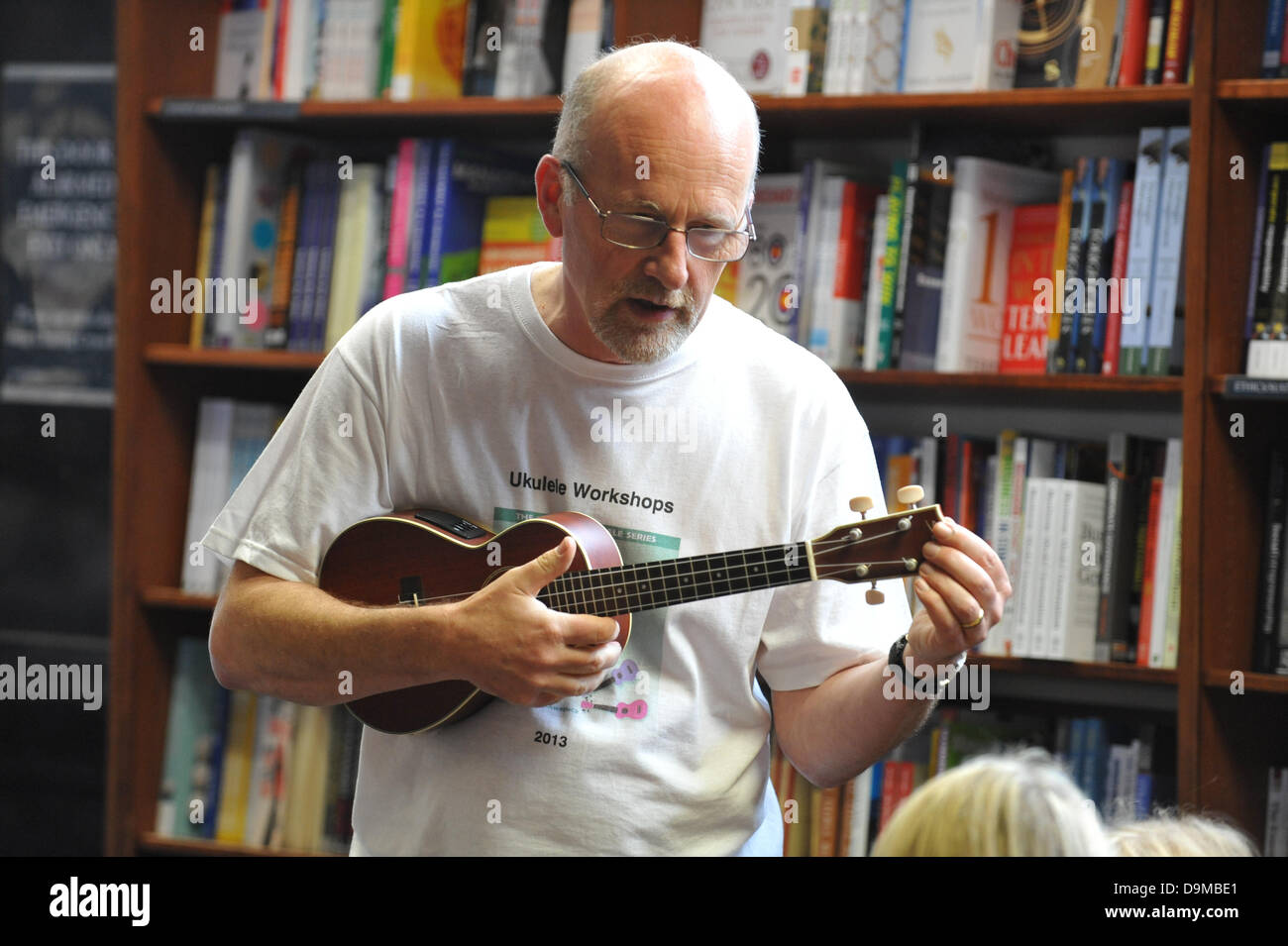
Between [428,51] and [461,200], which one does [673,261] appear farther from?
[428,51]

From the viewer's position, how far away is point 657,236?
51.2 inches

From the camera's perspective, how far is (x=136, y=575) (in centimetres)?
239

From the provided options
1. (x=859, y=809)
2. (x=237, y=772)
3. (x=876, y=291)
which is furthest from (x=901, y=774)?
(x=237, y=772)

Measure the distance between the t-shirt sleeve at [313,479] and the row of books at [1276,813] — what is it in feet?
4.38

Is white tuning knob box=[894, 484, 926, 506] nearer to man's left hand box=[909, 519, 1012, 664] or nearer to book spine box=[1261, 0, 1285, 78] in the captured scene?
man's left hand box=[909, 519, 1012, 664]

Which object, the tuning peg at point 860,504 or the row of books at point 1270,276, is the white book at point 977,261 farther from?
the tuning peg at point 860,504

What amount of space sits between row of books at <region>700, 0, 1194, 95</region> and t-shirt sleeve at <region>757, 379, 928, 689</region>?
76cm

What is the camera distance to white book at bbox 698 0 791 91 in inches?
81.7

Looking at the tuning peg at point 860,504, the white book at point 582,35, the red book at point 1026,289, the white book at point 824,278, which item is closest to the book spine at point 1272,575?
the red book at point 1026,289

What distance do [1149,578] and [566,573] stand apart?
940 millimetres

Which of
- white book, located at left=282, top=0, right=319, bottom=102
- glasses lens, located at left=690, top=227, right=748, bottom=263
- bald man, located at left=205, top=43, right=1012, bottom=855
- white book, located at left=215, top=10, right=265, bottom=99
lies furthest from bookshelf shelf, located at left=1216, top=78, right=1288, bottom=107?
white book, located at left=215, top=10, right=265, bottom=99

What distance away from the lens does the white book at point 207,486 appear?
2393mm

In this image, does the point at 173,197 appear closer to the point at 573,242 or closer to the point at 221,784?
the point at 221,784

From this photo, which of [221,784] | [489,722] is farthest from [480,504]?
[221,784]
